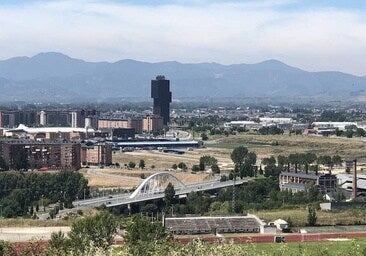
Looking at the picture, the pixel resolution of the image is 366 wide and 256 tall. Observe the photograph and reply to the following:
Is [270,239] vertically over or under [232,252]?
under

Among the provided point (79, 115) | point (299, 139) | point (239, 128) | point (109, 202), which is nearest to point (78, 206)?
point (109, 202)

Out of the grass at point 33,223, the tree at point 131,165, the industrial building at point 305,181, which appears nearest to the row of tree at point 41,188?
the grass at point 33,223

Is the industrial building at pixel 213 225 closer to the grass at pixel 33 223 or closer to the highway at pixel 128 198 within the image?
the grass at pixel 33 223

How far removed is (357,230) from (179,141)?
60724 mm

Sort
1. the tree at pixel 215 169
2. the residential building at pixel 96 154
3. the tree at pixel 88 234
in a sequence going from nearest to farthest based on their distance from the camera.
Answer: the tree at pixel 88 234 < the tree at pixel 215 169 < the residential building at pixel 96 154

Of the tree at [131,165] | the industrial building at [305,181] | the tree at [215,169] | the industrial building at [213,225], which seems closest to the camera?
the industrial building at [213,225]

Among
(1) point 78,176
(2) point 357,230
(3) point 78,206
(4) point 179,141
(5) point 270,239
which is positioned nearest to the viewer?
(5) point 270,239

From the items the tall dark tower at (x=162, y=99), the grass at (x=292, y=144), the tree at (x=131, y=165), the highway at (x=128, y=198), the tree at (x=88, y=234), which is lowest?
the tree at (x=131, y=165)

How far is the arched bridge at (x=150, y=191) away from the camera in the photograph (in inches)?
1935

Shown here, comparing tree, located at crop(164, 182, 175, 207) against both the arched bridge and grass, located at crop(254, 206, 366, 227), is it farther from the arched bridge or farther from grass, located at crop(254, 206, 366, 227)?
grass, located at crop(254, 206, 366, 227)

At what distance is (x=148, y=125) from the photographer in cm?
12975

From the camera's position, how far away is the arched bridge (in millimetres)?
49156

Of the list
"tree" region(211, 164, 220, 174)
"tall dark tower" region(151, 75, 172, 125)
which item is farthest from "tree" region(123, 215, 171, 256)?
"tall dark tower" region(151, 75, 172, 125)

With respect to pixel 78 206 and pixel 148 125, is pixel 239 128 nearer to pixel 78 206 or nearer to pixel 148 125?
pixel 148 125
